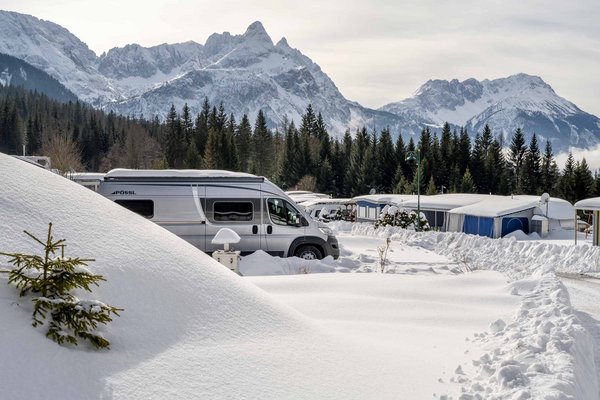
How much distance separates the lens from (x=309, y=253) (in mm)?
15125

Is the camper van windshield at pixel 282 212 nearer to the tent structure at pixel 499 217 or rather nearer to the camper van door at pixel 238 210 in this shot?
the camper van door at pixel 238 210

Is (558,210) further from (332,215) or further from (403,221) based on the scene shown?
(332,215)

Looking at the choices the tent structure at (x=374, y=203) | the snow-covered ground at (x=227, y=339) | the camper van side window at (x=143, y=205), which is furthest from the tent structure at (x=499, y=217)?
the snow-covered ground at (x=227, y=339)

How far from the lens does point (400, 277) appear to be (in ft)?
35.4

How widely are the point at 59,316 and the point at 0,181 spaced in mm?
1614

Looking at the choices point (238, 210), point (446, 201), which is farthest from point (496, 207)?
point (238, 210)

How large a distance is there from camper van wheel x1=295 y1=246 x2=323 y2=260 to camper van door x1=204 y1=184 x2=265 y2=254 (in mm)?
1062

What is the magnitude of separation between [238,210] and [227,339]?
407 inches

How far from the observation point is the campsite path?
925cm

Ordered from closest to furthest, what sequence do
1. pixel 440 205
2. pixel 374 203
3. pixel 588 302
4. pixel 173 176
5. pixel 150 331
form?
pixel 150 331 → pixel 588 302 → pixel 173 176 → pixel 440 205 → pixel 374 203

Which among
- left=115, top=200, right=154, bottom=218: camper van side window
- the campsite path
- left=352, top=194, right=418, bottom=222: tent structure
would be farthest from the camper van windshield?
left=352, top=194, right=418, bottom=222: tent structure

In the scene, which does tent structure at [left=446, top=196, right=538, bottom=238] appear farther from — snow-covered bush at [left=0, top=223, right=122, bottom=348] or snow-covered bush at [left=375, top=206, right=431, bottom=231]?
snow-covered bush at [left=0, top=223, right=122, bottom=348]

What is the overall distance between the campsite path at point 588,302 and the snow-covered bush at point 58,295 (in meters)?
6.33

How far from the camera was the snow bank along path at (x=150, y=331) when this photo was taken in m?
3.47
